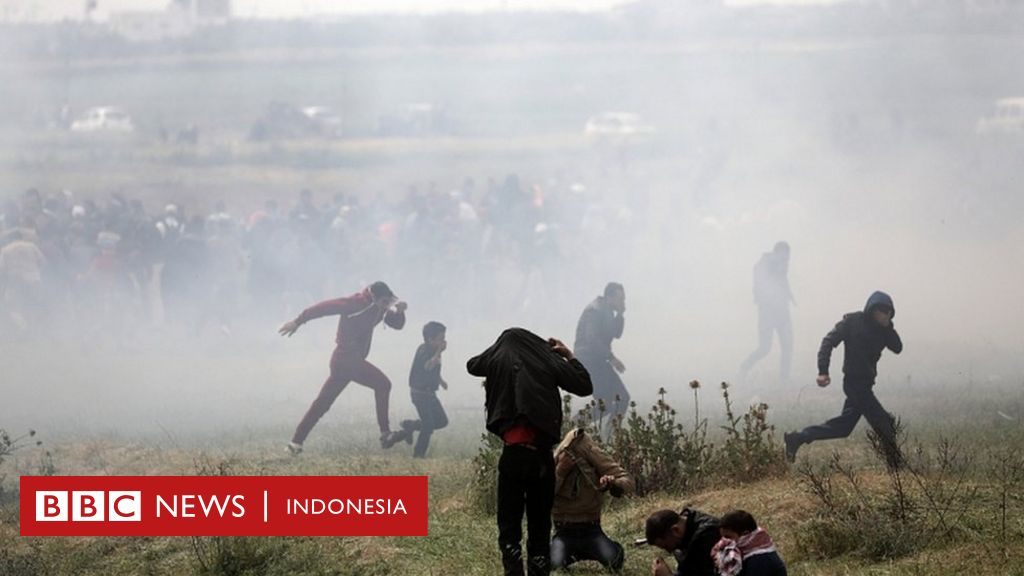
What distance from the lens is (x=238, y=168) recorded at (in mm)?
34375

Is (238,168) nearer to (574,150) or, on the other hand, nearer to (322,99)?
(322,99)

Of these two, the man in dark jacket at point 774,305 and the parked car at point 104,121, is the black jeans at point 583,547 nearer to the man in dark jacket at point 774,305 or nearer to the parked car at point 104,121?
the man in dark jacket at point 774,305

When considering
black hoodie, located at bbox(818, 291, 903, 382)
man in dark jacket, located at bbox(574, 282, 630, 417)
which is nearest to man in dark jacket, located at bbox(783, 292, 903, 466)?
black hoodie, located at bbox(818, 291, 903, 382)

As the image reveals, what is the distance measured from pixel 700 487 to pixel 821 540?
2002 mm

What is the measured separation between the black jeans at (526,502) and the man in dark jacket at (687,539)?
2.34 ft

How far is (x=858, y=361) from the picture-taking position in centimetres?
1214

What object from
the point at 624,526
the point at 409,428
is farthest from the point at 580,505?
the point at 409,428

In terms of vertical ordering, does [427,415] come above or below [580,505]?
above

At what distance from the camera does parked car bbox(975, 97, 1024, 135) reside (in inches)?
1204

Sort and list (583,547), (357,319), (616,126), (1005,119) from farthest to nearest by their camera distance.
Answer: (616,126)
(1005,119)
(357,319)
(583,547)

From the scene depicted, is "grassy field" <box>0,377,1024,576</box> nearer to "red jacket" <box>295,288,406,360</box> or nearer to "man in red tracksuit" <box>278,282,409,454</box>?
"man in red tracksuit" <box>278,282,409,454</box>

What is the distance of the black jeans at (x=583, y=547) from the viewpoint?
28.9ft

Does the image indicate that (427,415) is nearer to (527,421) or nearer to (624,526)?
(624,526)

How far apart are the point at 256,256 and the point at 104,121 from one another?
11950 millimetres
